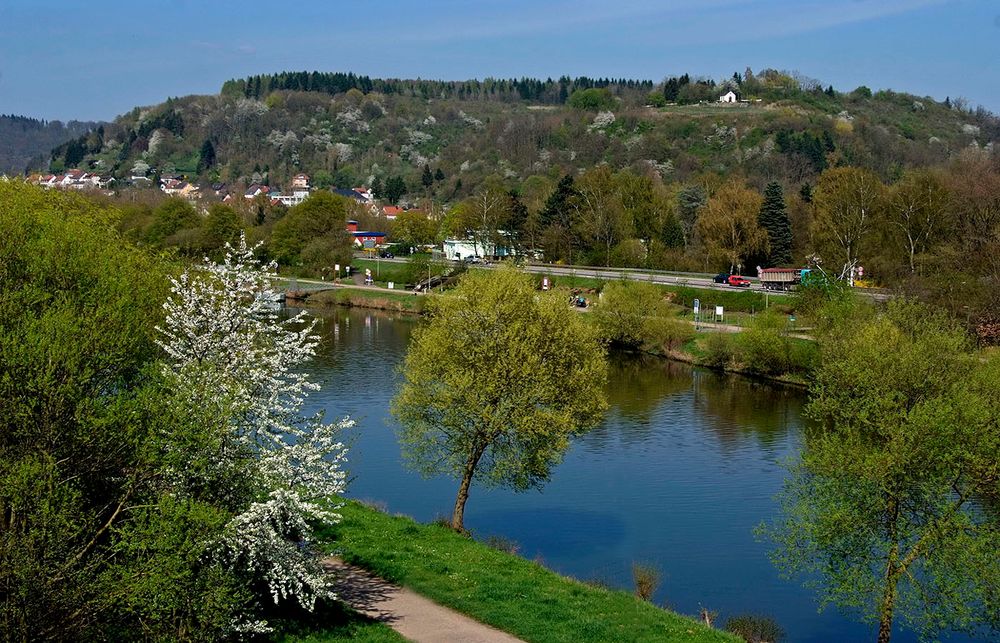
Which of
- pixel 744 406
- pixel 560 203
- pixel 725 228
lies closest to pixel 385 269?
pixel 560 203

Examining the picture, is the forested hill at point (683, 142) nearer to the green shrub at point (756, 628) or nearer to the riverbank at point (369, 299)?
the riverbank at point (369, 299)

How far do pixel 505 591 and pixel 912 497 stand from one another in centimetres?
802

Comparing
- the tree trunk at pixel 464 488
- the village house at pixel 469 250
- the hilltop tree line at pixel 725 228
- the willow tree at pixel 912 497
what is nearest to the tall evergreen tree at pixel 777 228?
the hilltop tree line at pixel 725 228

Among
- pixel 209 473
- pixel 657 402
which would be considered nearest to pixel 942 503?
pixel 209 473

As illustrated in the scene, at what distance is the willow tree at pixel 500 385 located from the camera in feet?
71.7

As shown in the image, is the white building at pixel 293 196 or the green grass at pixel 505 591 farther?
the white building at pixel 293 196

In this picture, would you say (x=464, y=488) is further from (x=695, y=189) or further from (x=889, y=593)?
(x=695, y=189)

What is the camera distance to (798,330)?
164ft

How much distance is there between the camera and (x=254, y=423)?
1387 cm

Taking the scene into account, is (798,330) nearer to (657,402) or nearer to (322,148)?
(657,402)

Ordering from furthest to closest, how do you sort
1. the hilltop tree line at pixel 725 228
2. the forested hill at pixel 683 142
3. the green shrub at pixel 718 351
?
the forested hill at pixel 683 142, the hilltop tree line at pixel 725 228, the green shrub at pixel 718 351

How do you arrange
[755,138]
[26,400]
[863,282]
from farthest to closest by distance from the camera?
1. [755,138]
2. [863,282]
3. [26,400]

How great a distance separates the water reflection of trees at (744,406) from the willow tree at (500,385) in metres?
13.2

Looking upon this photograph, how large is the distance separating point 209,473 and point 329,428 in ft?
7.16
